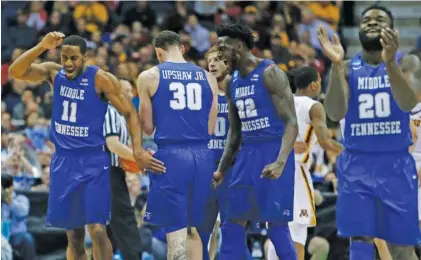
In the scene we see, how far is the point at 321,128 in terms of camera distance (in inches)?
430

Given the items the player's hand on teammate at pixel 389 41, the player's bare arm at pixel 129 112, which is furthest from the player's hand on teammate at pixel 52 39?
the player's hand on teammate at pixel 389 41

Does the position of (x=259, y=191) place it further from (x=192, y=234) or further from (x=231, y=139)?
(x=192, y=234)

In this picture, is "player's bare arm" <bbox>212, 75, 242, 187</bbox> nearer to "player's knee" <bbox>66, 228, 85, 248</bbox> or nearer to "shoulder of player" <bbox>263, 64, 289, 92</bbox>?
"shoulder of player" <bbox>263, 64, 289, 92</bbox>

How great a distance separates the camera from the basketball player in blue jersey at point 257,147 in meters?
9.65

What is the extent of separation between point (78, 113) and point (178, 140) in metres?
1.06

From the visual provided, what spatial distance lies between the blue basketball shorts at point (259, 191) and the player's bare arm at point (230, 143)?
265mm

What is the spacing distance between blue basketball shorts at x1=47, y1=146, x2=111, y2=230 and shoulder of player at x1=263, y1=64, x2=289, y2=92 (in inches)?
74.4

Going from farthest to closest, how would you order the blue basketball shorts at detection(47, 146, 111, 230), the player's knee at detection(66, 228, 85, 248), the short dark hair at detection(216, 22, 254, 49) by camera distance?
the player's knee at detection(66, 228, 85, 248), the blue basketball shorts at detection(47, 146, 111, 230), the short dark hair at detection(216, 22, 254, 49)

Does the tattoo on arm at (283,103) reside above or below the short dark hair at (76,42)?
below

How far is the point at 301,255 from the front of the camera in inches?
439

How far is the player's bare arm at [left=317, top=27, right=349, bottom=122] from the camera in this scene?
8.71 metres

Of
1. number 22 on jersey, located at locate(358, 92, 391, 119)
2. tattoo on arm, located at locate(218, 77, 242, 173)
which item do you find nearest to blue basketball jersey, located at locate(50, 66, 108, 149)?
tattoo on arm, located at locate(218, 77, 242, 173)

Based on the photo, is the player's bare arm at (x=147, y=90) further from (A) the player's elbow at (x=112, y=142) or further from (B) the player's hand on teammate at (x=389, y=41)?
(B) the player's hand on teammate at (x=389, y=41)

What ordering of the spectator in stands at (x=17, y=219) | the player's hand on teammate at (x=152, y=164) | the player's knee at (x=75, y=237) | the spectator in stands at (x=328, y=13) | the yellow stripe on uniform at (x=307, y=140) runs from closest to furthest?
the player's hand on teammate at (x=152, y=164) → the player's knee at (x=75, y=237) → the yellow stripe on uniform at (x=307, y=140) → the spectator in stands at (x=17, y=219) → the spectator in stands at (x=328, y=13)
